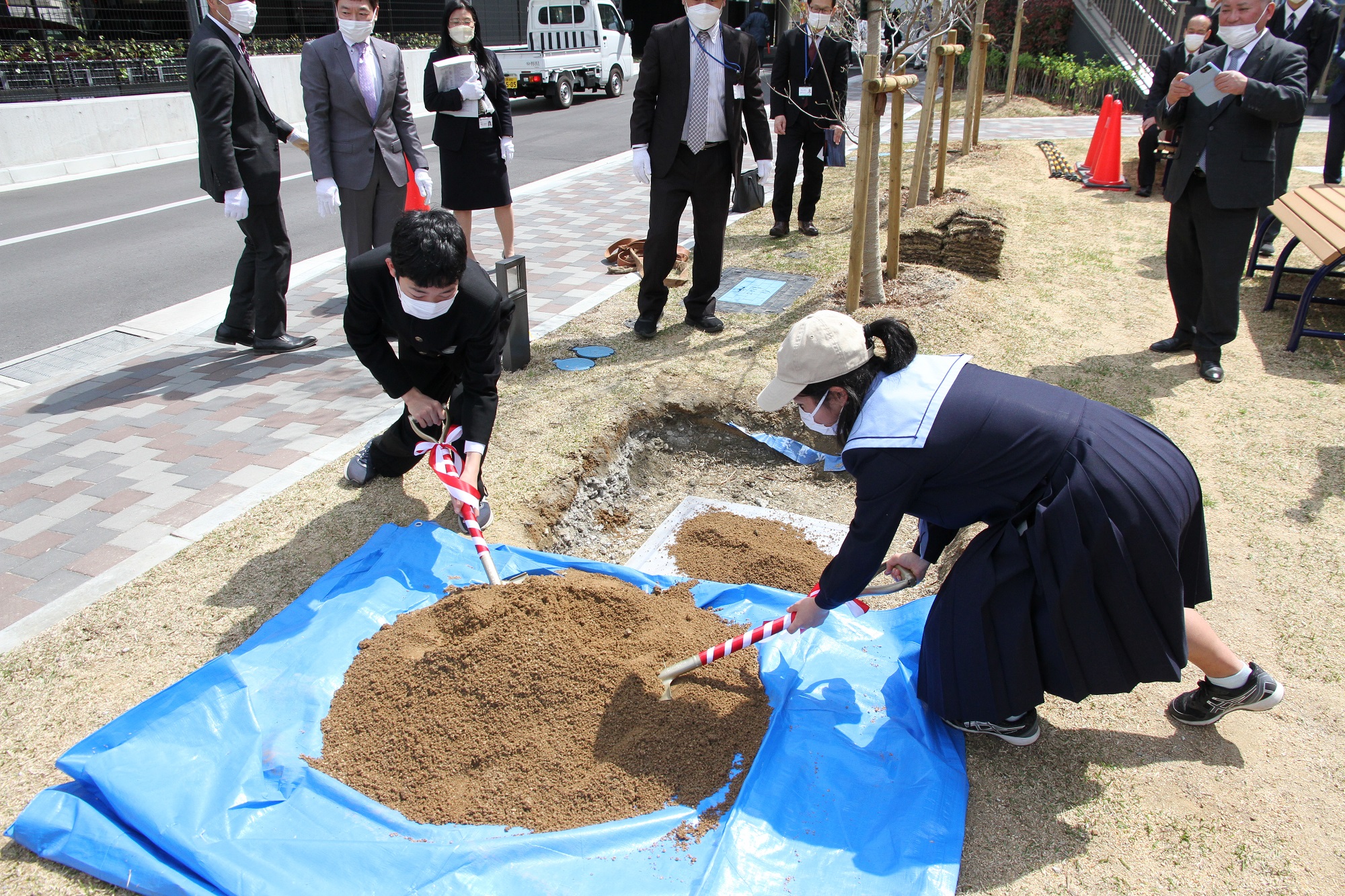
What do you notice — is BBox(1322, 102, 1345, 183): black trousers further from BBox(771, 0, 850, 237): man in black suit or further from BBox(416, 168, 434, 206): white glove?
BBox(416, 168, 434, 206): white glove

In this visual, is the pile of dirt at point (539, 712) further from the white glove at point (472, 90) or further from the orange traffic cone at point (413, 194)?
the white glove at point (472, 90)

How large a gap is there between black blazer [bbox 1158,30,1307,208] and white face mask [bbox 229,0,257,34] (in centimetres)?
518

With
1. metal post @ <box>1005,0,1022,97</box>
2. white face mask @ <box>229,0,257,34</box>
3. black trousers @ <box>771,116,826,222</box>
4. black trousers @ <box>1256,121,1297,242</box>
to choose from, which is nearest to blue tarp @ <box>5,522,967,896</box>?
white face mask @ <box>229,0,257,34</box>

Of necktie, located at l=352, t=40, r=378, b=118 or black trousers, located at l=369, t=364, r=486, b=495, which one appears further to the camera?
necktie, located at l=352, t=40, r=378, b=118

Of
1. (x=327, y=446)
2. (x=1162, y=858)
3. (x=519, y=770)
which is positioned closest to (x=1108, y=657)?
(x=1162, y=858)

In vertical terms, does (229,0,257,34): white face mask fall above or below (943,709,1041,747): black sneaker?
above

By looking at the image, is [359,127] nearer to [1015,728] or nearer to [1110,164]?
[1015,728]

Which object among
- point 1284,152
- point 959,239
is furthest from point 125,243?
point 1284,152

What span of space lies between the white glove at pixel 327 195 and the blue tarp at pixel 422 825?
326cm

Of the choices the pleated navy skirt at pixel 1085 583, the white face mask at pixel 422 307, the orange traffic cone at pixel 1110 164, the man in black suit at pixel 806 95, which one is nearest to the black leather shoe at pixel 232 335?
the white face mask at pixel 422 307

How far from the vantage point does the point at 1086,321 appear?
5750 millimetres

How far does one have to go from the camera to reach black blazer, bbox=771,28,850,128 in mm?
7340

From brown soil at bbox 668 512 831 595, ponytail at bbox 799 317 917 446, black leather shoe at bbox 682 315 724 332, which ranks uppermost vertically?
ponytail at bbox 799 317 917 446

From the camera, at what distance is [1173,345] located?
203 inches
